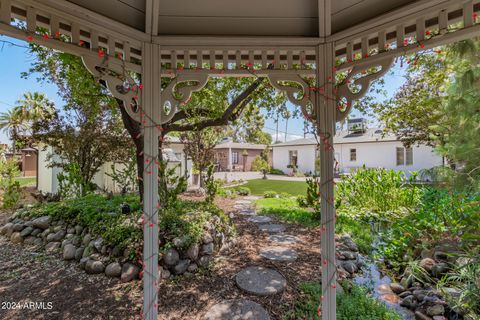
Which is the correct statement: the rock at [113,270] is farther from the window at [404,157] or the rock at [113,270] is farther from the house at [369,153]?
the window at [404,157]

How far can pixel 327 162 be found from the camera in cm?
182

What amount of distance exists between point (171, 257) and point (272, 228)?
239 cm

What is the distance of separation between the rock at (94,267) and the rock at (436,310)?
3919 mm

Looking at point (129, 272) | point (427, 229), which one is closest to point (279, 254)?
point (129, 272)

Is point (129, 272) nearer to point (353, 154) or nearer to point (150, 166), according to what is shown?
point (150, 166)

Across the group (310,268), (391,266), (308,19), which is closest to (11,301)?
(310,268)

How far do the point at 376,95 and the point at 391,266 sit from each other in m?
3.65

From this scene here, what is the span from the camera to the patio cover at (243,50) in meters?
1.61

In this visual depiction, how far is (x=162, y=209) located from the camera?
3.96 metres

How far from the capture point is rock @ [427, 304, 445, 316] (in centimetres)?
231

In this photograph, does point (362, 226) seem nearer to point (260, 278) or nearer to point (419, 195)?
point (419, 195)

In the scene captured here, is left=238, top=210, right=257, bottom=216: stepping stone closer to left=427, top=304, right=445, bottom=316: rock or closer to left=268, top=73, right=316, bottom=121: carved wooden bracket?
left=427, top=304, right=445, bottom=316: rock

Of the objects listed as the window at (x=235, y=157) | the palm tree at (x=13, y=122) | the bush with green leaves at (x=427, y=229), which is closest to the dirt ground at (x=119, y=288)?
the bush with green leaves at (x=427, y=229)

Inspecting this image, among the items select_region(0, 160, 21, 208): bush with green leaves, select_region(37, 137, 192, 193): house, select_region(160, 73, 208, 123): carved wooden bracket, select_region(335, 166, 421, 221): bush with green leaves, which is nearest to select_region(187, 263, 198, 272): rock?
select_region(160, 73, 208, 123): carved wooden bracket
